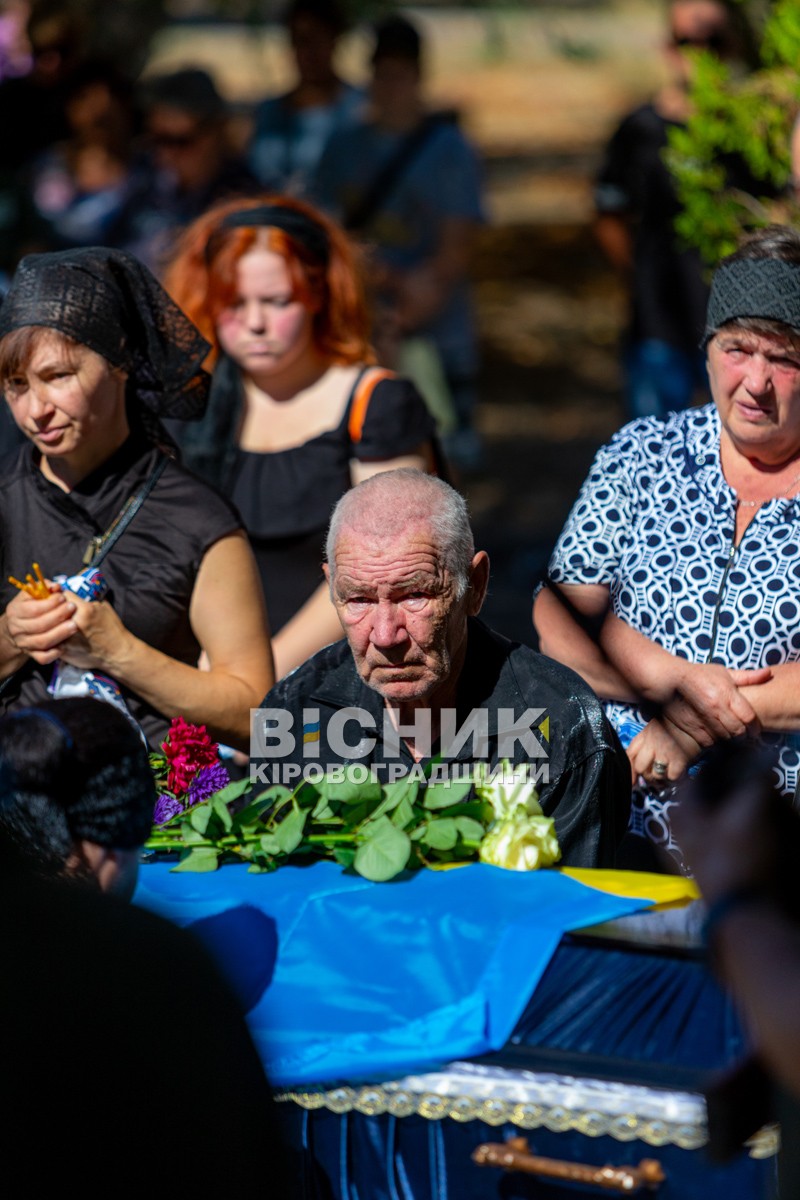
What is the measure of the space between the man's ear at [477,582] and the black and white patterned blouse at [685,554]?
1.62 ft

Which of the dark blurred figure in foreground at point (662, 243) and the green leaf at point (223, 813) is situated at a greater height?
the dark blurred figure in foreground at point (662, 243)

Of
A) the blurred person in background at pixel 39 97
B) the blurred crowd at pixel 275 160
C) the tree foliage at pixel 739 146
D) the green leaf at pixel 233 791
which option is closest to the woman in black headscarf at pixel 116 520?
the green leaf at pixel 233 791

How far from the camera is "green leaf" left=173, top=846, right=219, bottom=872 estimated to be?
2.92m

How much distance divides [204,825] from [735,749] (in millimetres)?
1258

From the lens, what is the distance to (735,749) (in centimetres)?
197

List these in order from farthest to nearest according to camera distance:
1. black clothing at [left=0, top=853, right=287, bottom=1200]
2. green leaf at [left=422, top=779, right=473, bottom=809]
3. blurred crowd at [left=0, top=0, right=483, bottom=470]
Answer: blurred crowd at [left=0, top=0, right=483, bottom=470] → green leaf at [left=422, top=779, right=473, bottom=809] → black clothing at [left=0, top=853, right=287, bottom=1200]

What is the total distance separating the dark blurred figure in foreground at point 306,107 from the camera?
8.14 m

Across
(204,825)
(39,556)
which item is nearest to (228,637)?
(39,556)

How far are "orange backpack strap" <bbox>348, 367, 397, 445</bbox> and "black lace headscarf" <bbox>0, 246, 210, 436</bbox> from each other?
0.69 m

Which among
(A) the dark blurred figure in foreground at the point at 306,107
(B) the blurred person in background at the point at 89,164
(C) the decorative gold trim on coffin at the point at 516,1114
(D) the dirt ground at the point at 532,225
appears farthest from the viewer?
(D) the dirt ground at the point at 532,225

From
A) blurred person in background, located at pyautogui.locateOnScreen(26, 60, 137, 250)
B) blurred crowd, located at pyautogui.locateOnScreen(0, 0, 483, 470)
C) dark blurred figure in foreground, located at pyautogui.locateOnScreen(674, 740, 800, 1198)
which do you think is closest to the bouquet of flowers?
dark blurred figure in foreground, located at pyautogui.locateOnScreen(674, 740, 800, 1198)

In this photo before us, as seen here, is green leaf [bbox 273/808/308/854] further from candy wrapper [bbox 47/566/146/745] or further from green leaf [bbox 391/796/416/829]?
candy wrapper [bbox 47/566/146/745]

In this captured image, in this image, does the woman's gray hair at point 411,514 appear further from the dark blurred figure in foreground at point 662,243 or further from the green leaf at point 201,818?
the dark blurred figure in foreground at point 662,243

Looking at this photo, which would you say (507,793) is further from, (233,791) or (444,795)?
(233,791)
